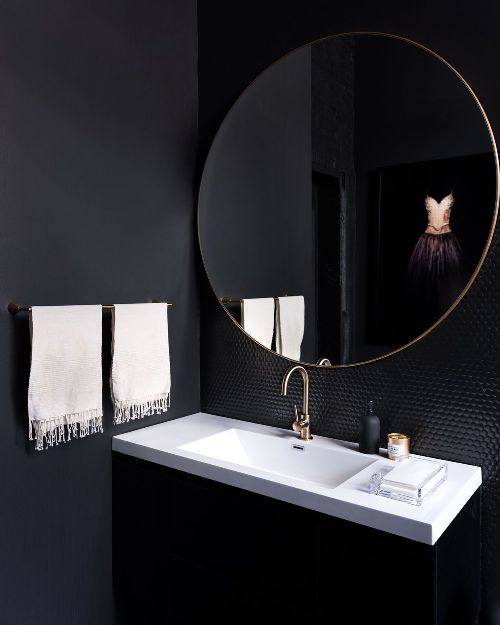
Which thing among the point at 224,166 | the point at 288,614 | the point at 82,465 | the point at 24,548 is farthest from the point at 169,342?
the point at 288,614

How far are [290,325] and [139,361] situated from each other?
526mm

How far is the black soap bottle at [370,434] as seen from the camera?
160 centimetres

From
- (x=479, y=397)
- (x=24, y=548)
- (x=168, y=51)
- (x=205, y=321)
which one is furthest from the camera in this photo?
(x=205, y=321)

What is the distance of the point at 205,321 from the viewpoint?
215 centimetres

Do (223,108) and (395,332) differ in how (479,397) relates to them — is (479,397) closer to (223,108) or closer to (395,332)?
(395,332)

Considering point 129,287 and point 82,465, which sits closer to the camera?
point 82,465

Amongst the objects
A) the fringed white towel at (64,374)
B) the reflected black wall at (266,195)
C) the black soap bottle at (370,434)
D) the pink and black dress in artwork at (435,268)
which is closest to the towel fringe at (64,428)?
the fringed white towel at (64,374)

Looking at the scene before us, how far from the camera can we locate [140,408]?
1854 millimetres

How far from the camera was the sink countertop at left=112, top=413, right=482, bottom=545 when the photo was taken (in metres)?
1.19

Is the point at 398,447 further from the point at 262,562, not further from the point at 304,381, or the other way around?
the point at 262,562

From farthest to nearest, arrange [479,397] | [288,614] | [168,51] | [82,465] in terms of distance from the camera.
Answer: [168,51], [82,465], [479,397], [288,614]

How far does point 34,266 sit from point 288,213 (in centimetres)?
83

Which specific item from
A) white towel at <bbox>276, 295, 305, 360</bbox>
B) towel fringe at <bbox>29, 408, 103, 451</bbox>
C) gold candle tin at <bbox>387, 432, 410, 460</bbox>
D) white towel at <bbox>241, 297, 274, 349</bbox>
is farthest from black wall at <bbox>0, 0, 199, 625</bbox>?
gold candle tin at <bbox>387, 432, 410, 460</bbox>

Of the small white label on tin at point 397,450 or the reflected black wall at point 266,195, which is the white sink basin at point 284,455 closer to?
the small white label on tin at point 397,450
